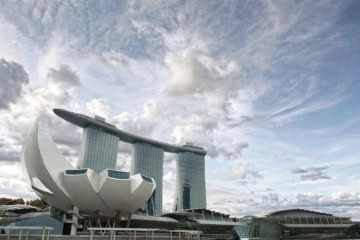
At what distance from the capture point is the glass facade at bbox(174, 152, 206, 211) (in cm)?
16138

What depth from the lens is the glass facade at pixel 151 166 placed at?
486 feet

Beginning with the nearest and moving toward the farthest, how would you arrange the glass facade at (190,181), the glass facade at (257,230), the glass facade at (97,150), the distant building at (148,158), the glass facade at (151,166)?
the glass facade at (257,230) < the glass facade at (97,150) < the distant building at (148,158) < the glass facade at (151,166) < the glass facade at (190,181)

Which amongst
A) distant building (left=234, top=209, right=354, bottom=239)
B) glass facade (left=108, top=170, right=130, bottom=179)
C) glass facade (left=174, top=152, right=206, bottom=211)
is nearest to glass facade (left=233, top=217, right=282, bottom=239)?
distant building (left=234, top=209, right=354, bottom=239)

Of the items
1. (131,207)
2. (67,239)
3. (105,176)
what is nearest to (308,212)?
(131,207)

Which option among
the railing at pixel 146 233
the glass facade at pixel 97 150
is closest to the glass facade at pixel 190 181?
the glass facade at pixel 97 150

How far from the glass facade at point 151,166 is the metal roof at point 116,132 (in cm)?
327

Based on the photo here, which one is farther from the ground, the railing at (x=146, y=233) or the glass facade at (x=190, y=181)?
the glass facade at (x=190, y=181)

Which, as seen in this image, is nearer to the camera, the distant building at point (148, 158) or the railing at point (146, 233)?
the railing at point (146, 233)

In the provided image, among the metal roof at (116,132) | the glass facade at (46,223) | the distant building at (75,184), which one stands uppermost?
the metal roof at (116,132)

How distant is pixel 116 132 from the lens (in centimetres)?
13975

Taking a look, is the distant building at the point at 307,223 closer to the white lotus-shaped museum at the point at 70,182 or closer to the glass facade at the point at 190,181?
the white lotus-shaped museum at the point at 70,182

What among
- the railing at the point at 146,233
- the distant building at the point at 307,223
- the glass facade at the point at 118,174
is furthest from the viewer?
the distant building at the point at 307,223

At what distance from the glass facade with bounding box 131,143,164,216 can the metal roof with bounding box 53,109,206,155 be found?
327cm

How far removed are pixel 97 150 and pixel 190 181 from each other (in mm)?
58143
